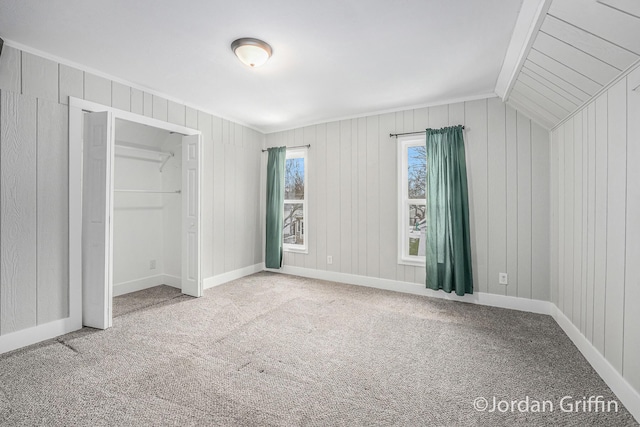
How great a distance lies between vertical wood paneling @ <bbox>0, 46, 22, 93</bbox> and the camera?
92.6 inches

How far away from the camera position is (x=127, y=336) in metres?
2.61

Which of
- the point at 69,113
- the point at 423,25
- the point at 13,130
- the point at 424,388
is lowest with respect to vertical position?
the point at 424,388

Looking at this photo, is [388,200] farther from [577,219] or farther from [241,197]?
[241,197]

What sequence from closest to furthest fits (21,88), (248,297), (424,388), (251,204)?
1. (424,388)
2. (21,88)
3. (248,297)
4. (251,204)

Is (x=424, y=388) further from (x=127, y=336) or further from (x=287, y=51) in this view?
(x=287, y=51)

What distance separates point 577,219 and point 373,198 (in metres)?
2.24

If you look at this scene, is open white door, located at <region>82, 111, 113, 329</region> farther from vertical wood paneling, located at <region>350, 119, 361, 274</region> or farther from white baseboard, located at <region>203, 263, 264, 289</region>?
vertical wood paneling, located at <region>350, 119, 361, 274</region>

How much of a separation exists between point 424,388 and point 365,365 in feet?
1.44

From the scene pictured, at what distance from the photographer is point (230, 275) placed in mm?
4531

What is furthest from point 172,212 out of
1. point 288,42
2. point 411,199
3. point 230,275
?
point 411,199

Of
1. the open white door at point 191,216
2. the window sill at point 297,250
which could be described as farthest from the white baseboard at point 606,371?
the open white door at point 191,216

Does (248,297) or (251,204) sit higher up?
(251,204)

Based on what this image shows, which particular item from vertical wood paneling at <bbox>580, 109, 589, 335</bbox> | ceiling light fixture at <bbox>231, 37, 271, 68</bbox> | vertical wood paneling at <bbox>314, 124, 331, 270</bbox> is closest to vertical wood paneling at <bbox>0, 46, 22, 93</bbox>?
ceiling light fixture at <bbox>231, 37, 271, 68</bbox>

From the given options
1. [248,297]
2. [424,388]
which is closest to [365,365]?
[424,388]
